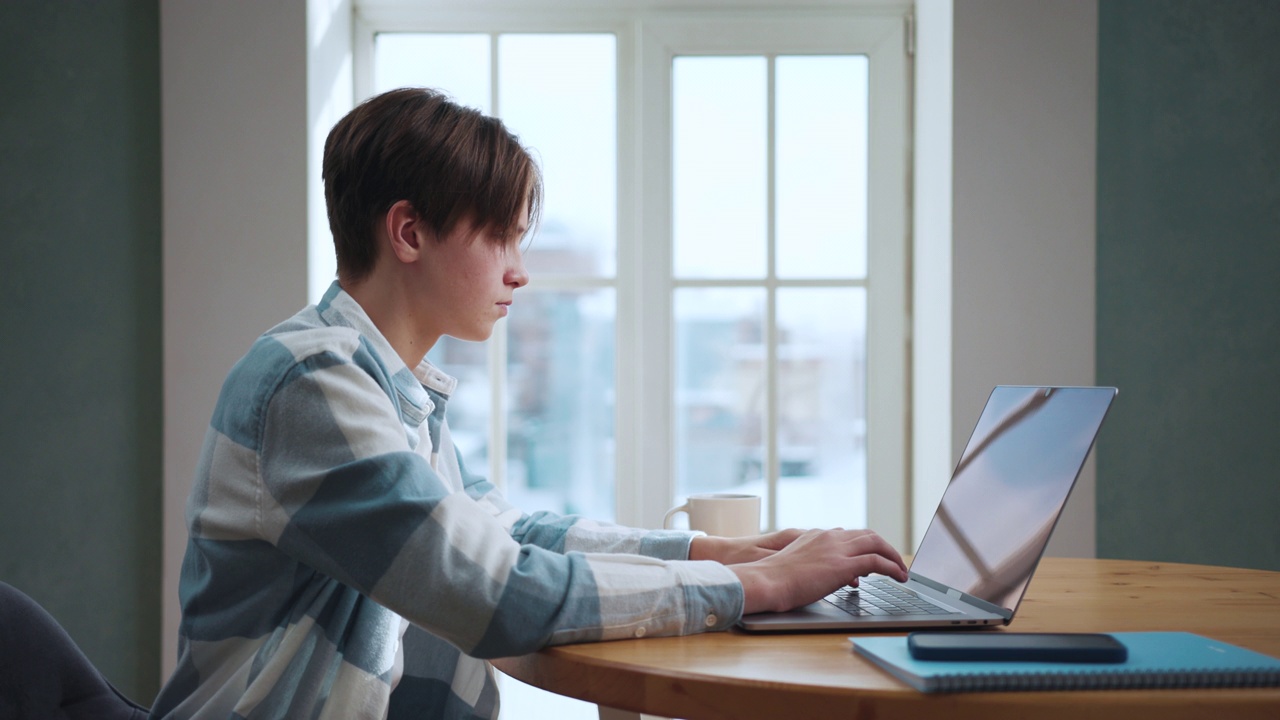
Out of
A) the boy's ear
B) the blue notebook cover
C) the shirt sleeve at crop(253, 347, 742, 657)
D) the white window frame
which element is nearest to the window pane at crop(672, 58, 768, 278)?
the white window frame

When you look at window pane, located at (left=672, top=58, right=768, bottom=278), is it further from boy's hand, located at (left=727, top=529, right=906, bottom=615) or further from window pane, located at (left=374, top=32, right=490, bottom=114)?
boy's hand, located at (left=727, top=529, right=906, bottom=615)

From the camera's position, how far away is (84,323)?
1.87 meters

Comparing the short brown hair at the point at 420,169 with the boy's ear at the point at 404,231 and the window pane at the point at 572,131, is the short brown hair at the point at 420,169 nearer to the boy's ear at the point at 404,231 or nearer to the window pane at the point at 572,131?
the boy's ear at the point at 404,231

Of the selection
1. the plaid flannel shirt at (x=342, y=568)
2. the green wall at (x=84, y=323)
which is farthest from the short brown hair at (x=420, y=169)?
the green wall at (x=84, y=323)

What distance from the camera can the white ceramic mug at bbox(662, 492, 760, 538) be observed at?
3.85ft

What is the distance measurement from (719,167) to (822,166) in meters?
0.26

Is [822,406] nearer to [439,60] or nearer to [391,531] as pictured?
[439,60]

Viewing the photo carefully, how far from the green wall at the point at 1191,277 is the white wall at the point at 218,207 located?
1.86 m

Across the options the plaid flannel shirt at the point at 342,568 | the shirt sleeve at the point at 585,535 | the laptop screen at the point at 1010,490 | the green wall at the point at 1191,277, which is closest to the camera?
the plaid flannel shirt at the point at 342,568

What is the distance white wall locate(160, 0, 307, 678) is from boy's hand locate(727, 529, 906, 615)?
4.89 feet

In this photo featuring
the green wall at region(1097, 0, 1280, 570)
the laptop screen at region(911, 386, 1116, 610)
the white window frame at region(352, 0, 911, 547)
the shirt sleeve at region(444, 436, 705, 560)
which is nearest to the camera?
the laptop screen at region(911, 386, 1116, 610)

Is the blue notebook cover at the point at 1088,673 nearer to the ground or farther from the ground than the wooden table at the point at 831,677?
farther from the ground

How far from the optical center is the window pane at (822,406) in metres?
2.36

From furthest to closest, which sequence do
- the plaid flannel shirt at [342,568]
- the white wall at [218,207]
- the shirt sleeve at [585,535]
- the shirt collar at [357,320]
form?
the white wall at [218,207]
the shirt sleeve at [585,535]
the shirt collar at [357,320]
the plaid flannel shirt at [342,568]
